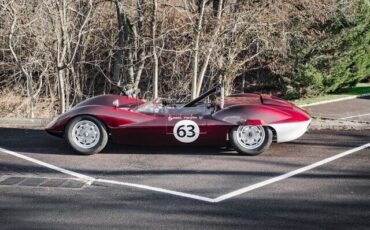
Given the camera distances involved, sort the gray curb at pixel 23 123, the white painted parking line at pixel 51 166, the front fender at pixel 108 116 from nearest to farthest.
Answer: the white painted parking line at pixel 51 166 → the front fender at pixel 108 116 → the gray curb at pixel 23 123

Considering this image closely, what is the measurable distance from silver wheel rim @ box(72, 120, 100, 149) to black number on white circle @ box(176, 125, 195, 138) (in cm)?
121

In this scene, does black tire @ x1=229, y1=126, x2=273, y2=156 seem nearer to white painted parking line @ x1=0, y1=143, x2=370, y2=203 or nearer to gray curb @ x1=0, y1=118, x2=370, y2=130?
white painted parking line @ x1=0, y1=143, x2=370, y2=203

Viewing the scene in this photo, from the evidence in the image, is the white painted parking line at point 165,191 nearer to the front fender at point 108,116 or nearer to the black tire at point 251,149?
the front fender at point 108,116

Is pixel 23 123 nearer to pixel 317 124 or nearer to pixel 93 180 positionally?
pixel 93 180

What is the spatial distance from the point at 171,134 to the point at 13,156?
2.39 metres

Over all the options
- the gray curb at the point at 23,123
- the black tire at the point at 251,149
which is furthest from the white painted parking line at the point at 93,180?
the gray curb at the point at 23,123

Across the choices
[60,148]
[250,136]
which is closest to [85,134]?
[60,148]

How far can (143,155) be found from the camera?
7.64 metres

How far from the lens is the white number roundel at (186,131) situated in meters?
7.33

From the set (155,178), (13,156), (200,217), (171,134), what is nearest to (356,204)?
(200,217)

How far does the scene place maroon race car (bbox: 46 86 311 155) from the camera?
7.34m

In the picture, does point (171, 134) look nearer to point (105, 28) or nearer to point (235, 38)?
point (235, 38)

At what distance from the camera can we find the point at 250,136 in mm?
7457

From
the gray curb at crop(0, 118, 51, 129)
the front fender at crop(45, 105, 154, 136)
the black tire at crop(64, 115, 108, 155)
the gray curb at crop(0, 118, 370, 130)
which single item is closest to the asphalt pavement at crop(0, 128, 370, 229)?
the black tire at crop(64, 115, 108, 155)
